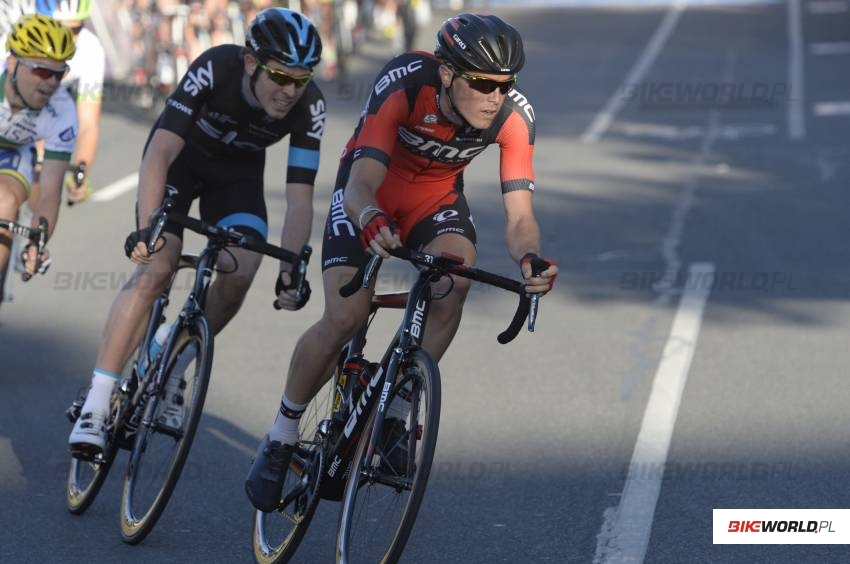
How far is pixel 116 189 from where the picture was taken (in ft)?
47.9

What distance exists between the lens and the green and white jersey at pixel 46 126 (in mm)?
7043

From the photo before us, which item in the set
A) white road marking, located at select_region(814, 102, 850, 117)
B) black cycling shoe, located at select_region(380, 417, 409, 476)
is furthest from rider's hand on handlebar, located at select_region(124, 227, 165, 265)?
white road marking, located at select_region(814, 102, 850, 117)

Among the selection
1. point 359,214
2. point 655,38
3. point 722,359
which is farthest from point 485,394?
point 655,38

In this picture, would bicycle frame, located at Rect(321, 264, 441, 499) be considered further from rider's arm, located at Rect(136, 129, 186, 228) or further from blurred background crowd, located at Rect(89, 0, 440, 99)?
blurred background crowd, located at Rect(89, 0, 440, 99)

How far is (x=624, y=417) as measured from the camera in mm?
7441

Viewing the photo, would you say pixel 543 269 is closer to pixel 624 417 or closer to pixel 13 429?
pixel 624 417

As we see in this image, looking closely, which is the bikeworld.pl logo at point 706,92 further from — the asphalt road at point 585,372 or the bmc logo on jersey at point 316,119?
the bmc logo on jersey at point 316,119

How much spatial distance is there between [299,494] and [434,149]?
1.40 metres

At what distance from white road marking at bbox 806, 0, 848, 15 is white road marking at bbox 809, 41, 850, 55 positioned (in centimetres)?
523

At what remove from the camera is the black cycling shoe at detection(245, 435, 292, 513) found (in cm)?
552

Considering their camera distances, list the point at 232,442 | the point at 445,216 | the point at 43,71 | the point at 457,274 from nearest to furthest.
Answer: the point at 457,274 < the point at 445,216 < the point at 43,71 < the point at 232,442

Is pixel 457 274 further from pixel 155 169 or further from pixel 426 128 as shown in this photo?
pixel 155 169

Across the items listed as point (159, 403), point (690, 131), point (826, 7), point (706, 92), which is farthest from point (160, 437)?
point (826, 7)

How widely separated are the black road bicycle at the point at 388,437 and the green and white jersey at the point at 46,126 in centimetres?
243
